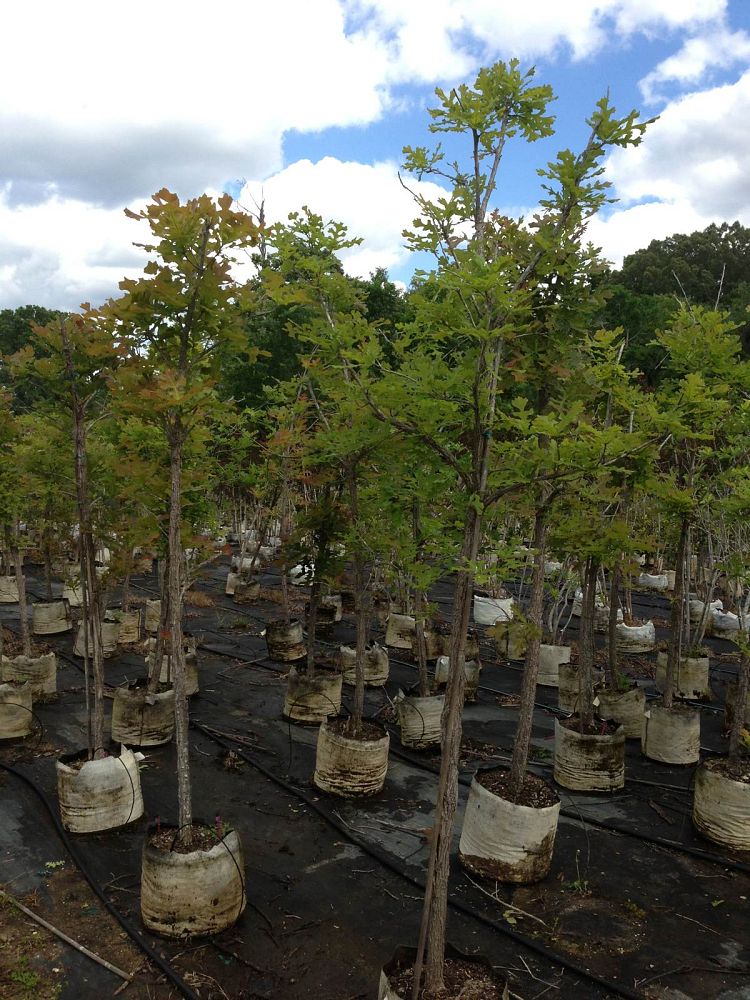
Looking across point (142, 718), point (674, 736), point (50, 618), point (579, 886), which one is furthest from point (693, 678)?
point (50, 618)

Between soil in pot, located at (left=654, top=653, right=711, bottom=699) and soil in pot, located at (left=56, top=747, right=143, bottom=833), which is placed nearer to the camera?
soil in pot, located at (left=56, top=747, right=143, bottom=833)

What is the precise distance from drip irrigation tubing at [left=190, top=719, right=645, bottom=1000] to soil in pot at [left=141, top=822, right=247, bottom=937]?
1.22 meters

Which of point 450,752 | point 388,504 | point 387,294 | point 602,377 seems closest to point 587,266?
point 602,377

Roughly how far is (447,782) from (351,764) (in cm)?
284

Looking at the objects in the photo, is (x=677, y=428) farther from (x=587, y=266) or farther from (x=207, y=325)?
(x=207, y=325)

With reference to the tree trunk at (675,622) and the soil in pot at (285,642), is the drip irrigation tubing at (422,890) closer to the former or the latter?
the soil in pot at (285,642)

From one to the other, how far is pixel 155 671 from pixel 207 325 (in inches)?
168

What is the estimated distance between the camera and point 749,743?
450cm

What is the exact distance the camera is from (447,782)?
344cm

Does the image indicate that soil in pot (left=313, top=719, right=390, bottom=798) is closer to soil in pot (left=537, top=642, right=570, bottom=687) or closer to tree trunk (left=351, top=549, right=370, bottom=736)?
tree trunk (left=351, top=549, right=370, bottom=736)

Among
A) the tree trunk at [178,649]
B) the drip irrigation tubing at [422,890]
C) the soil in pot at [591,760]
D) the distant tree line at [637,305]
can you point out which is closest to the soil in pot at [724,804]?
the soil in pot at [591,760]

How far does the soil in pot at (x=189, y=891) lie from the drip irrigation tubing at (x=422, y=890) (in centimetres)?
122

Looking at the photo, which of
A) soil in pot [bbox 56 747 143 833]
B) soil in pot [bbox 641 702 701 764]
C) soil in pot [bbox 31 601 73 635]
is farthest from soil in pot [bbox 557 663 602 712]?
soil in pot [bbox 31 601 73 635]

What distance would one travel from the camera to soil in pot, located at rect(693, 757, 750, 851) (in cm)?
539
